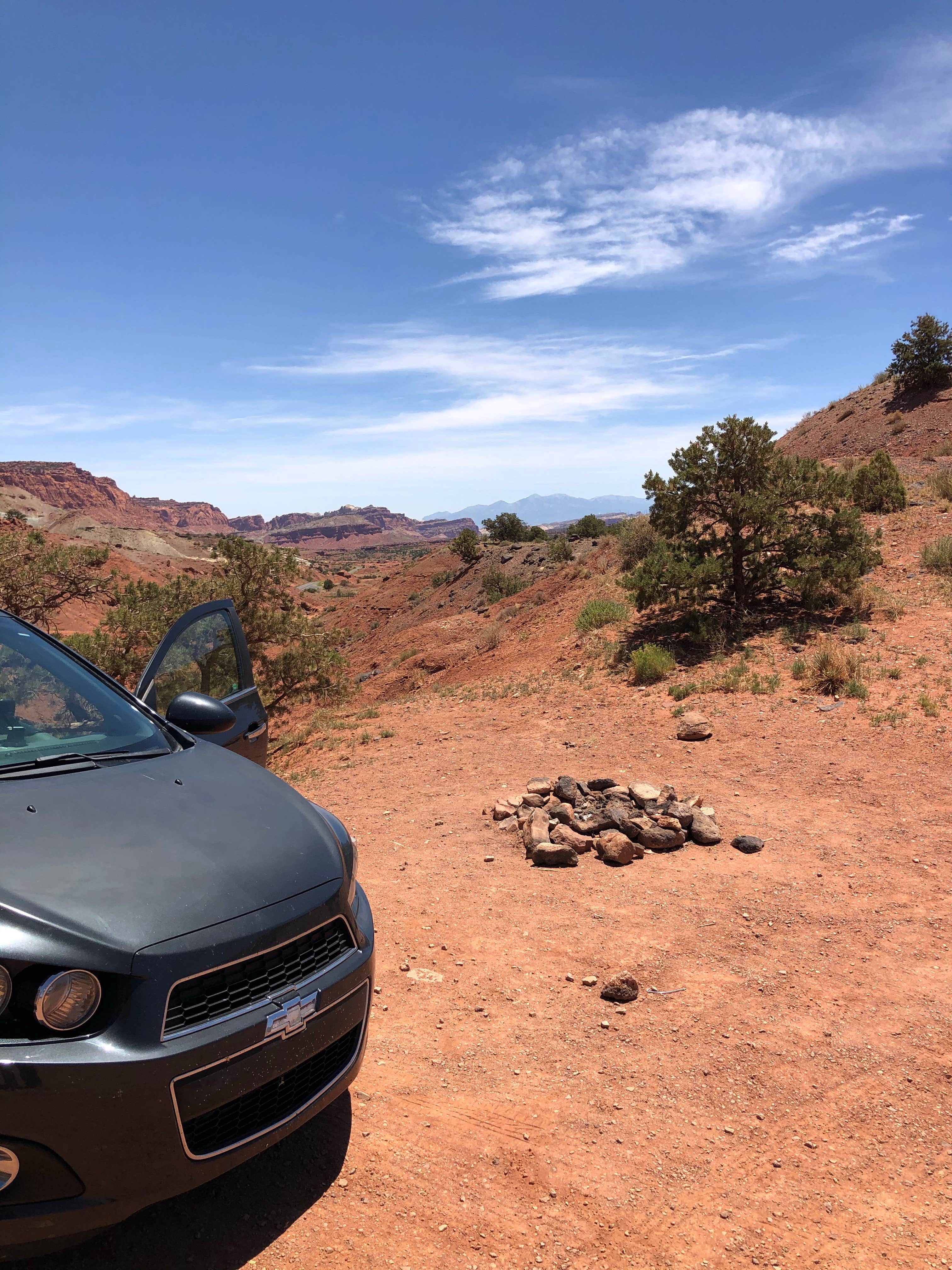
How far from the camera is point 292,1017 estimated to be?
2.20 metres

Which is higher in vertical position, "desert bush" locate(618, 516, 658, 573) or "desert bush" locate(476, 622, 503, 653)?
"desert bush" locate(618, 516, 658, 573)

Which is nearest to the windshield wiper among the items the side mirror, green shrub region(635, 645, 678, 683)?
the side mirror

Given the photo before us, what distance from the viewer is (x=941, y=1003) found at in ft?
12.6

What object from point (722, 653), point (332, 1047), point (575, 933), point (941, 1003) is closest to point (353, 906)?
point (332, 1047)

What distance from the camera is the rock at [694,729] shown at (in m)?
8.98

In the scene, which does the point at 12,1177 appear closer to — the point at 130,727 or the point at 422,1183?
the point at 422,1183

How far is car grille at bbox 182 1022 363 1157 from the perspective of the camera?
6.71 ft

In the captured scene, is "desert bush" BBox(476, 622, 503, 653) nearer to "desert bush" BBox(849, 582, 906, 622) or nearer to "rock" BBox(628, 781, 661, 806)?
"desert bush" BBox(849, 582, 906, 622)

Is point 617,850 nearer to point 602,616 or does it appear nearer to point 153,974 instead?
point 153,974

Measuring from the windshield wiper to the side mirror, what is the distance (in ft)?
1.22

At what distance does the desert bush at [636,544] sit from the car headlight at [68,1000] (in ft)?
56.7

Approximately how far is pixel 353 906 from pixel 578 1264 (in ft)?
4.26

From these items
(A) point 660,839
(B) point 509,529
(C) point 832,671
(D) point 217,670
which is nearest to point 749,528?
(C) point 832,671

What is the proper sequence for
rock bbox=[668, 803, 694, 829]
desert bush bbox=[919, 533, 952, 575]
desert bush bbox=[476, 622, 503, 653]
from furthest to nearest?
1. desert bush bbox=[476, 622, 503, 653]
2. desert bush bbox=[919, 533, 952, 575]
3. rock bbox=[668, 803, 694, 829]
